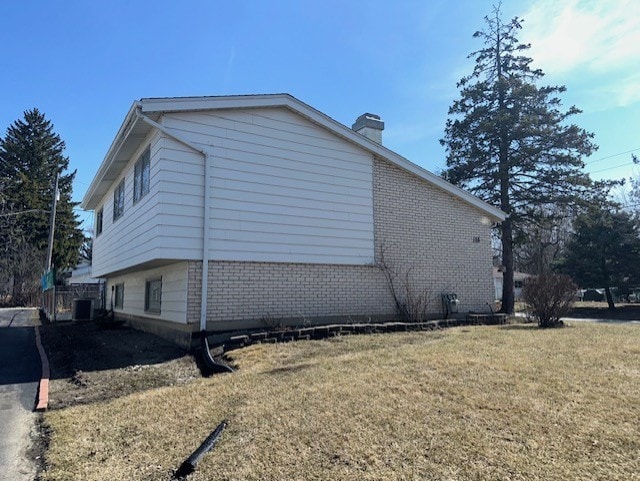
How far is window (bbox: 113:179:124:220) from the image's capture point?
13625 mm

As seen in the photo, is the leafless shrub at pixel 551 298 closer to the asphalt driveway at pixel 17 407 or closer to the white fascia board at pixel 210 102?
the white fascia board at pixel 210 102

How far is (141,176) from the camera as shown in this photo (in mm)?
11164

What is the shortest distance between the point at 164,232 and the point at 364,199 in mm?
5082

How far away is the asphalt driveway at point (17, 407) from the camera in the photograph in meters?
3.90

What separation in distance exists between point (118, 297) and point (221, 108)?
11186 millimetres

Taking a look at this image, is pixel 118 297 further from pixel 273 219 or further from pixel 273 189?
pixel 273 189

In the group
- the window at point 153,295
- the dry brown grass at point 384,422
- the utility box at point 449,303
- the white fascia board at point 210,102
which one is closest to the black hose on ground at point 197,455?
the dry brown grass at point 384,422

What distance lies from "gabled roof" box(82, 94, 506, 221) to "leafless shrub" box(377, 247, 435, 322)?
2583 millimetres

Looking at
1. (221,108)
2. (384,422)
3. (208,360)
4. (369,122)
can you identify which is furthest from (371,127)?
(384,422)

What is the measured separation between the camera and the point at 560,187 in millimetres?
21953

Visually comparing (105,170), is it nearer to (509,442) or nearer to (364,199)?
(364,199)

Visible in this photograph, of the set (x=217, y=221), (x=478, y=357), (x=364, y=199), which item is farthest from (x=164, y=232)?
(x=478, y=357)

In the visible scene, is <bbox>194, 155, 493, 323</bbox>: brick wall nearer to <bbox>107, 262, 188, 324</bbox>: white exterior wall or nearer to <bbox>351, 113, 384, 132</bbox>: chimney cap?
→ <bbox>107, 262, 188, 324</bbox>: white exterior wall

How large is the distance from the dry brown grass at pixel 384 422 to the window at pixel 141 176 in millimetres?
5582
